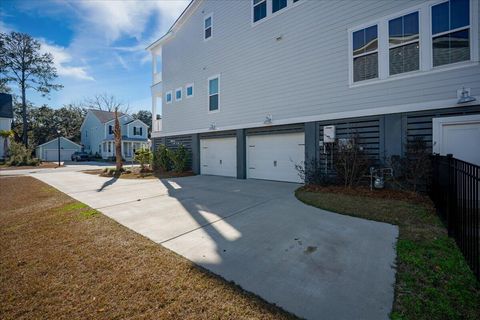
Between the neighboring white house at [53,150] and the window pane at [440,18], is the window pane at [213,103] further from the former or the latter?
the neighboring white house at [53,150]

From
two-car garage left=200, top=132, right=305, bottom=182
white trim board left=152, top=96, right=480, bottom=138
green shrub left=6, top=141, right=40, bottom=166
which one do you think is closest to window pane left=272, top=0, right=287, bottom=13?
white trim board left=152, top=96, right=480, bottom=138

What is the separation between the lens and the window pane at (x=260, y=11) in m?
9.39

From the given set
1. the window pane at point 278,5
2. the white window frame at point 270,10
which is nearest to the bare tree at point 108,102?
the white window frame at point 270,10

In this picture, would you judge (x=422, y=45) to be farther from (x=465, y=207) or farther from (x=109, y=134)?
(x=109, y=134)

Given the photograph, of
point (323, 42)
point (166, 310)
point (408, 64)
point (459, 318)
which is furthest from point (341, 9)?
point (166, 310)

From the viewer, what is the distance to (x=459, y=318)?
1.87 m

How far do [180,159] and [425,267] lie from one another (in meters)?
11.6

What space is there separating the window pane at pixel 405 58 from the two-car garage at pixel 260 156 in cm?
348

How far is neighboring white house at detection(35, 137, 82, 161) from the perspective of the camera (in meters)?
33.5

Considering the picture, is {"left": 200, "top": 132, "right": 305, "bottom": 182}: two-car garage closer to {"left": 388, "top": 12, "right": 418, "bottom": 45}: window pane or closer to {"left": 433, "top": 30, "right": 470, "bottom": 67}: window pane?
{"left": 388, "top": 12, "right": 418, "bottom": 45}: window pane

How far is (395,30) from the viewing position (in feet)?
20.9

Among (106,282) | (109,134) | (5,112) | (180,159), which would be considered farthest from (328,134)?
(5,112)

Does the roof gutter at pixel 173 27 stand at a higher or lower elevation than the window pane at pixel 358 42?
higher

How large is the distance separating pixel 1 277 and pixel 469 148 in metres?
9.32
